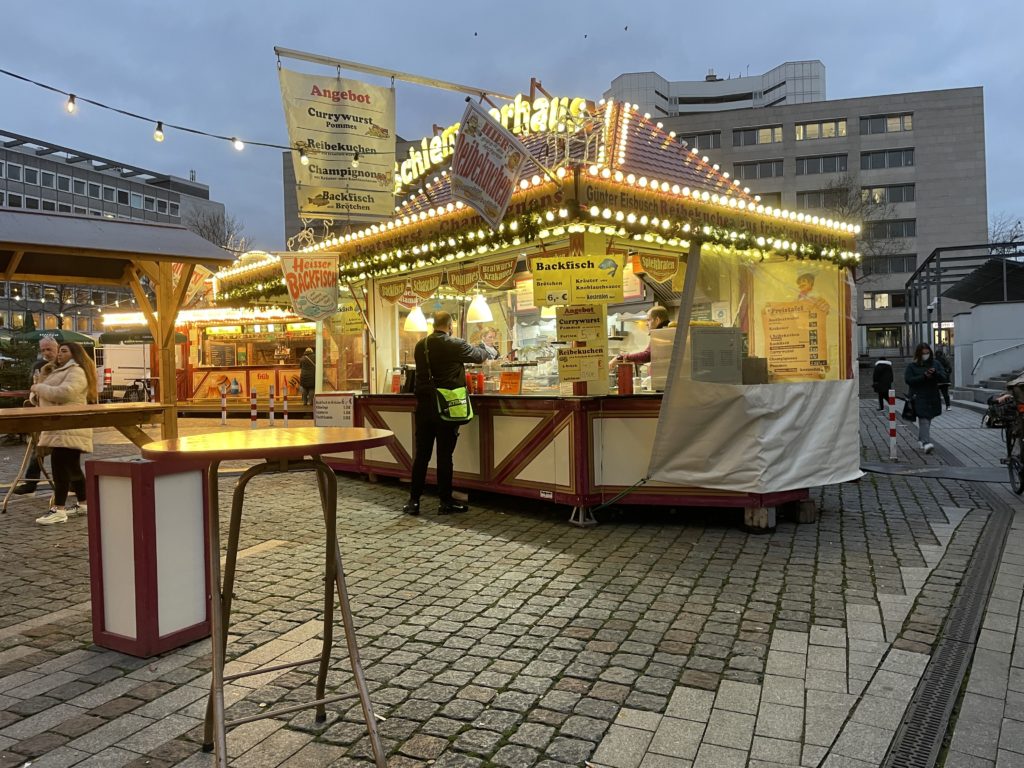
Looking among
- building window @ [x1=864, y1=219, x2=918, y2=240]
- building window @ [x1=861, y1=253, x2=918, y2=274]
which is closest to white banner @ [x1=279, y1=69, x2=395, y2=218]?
building window @ [x1=861, y1=253, x2=918, y2=274]

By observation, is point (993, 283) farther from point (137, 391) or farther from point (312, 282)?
point (137, 391)

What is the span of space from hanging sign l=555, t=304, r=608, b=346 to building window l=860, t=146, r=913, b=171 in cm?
5555

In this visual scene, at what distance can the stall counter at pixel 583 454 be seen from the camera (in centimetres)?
627

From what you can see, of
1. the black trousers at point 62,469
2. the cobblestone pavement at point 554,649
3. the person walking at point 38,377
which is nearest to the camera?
the cobblestone pavement at point 554,649

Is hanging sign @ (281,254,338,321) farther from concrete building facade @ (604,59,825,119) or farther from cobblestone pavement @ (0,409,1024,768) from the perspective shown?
concrete building facade @ (604,59,825,119)

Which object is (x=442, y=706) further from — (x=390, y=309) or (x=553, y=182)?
(x=390, y=309)

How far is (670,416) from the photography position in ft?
19.9

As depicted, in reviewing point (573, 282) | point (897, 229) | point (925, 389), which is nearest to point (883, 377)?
point (925, 389)

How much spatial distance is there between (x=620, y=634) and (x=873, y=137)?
195 feet

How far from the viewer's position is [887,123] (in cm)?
5288

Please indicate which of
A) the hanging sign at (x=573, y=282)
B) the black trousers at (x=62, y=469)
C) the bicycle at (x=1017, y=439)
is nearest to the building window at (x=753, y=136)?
the bicycle at (x=1017, y=439)

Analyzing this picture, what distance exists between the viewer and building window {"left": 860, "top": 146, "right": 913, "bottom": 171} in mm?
52656

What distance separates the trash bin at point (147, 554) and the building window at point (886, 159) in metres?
59.6

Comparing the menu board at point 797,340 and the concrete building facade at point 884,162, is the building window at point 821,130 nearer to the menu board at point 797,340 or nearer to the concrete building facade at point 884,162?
the concrete building facade at point 884,162
